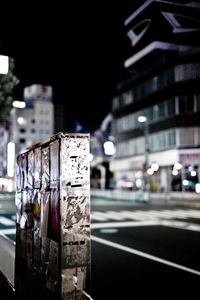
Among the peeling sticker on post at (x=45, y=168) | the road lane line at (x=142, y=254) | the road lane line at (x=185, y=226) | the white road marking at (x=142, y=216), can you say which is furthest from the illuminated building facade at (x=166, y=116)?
the peeling sticker on post at (x=45, y=168)

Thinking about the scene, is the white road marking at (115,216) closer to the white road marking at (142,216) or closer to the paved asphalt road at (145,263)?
the white road marking at (142,216)

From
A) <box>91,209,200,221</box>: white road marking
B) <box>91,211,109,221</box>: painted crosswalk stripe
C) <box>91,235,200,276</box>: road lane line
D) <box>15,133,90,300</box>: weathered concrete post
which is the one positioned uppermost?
<box>15,133,90,300</box>: weathered concrete post

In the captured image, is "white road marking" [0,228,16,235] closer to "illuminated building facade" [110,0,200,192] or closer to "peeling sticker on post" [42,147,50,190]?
"peeling sticker on post" [42,147,50,190]

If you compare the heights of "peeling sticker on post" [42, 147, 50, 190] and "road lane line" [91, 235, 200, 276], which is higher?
"peeling sticker on post" [42, 147, 50, 190]

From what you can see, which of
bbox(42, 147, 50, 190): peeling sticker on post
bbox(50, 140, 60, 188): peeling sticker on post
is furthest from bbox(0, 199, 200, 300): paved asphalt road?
bbox(50, 140, 60, 188): peeling sticker on post

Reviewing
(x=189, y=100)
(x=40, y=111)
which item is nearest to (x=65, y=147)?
(x=189, y=100)

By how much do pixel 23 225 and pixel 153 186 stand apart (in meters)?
45.9

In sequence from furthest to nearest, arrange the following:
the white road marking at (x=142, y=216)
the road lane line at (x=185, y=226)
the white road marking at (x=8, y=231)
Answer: the white road marking at (x=142, y=216) → the road lane line at (x=185, y=226) → the white road marking at (x=8, y=231)

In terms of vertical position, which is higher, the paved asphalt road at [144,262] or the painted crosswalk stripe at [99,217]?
the paved asphalt road at [144,262]

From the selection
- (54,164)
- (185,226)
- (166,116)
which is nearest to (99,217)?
(185,226)

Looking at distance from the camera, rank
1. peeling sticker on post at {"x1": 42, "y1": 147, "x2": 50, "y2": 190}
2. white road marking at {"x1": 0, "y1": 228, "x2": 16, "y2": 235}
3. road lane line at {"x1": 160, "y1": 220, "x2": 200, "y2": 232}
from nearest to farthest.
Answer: peeling sticker on post at {"x1": 42, "y1": 147, "x2": 50, "y2": 190} < white road marking at {"x1": 0, "y1": 228, "x2": 16, "y2": 235} < road lane line at {"x1": 160, "y1": 220, "x2": 200, "y2": 232}

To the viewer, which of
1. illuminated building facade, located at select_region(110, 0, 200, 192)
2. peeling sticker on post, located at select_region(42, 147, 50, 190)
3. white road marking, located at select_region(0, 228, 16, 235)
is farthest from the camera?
illuminated building facade, located at select_region(110, 0, 200, 192)

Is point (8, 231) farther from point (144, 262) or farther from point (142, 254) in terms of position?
point (144, 262)

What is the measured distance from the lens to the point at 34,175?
5078 millimetres
